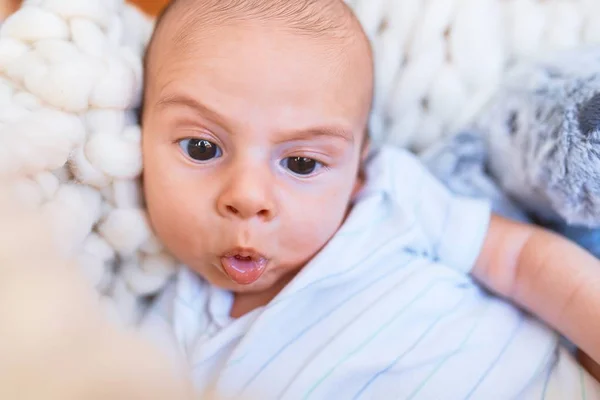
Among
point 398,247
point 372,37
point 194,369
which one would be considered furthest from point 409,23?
point 194,369

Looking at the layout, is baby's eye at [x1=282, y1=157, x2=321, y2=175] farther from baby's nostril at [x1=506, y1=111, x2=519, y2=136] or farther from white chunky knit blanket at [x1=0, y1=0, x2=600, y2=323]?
baby's nostril at [x1=506, y1=111, x2=519, y2=136]

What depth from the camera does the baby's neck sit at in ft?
2.87

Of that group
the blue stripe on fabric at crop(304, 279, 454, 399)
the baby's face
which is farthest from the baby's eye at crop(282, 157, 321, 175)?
the blue stripe on fabric at crop(304, 279, 454, 399)

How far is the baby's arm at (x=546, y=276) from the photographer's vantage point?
812mm

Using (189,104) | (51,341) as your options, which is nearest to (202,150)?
(189,104)

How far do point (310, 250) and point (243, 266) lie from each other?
0.10 m

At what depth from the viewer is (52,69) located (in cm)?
72

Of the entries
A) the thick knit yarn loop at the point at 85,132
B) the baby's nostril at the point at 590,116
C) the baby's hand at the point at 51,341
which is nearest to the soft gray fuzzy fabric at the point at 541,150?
the baby's nostril at the point at 590,116

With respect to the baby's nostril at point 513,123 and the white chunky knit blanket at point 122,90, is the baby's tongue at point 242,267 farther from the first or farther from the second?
the baby's nostril at point 513,123

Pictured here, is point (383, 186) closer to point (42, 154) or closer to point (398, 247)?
point (398, 247)

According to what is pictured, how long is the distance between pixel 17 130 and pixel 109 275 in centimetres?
29

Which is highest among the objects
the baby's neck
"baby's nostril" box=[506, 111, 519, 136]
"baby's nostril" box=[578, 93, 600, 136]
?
"baby's nostril" box=[578, 93, 600, 136]

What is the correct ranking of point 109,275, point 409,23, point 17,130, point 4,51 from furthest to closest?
point 409,23 < point 109,275 < point 4,51 < point 17,130

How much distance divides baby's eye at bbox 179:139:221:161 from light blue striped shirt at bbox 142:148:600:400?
0.63 ft
